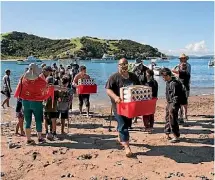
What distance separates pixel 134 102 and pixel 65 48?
178 m

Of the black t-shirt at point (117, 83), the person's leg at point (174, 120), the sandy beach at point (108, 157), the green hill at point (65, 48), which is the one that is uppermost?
the green hill at point (65, 48)

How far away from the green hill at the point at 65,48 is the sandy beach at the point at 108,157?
15141 centimetres

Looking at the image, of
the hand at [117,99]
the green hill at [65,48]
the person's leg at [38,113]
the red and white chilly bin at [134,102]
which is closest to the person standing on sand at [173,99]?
the red and white chilly bin at [134,102]

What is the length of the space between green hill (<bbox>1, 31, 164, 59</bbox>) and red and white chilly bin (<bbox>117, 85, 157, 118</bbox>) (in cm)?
15321

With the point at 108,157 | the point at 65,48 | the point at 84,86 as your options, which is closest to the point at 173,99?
the point at 108,157

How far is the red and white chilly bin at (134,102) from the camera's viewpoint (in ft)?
22.8

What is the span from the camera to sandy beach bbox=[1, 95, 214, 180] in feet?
21.0

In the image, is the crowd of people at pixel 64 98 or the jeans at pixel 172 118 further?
the jeans at pixel 172 118

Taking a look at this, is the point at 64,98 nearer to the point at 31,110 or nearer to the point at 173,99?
Answer: the point at 31,110

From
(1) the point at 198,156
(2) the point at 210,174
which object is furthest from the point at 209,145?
(2) the point at 210,174

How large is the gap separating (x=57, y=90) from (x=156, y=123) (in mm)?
3756

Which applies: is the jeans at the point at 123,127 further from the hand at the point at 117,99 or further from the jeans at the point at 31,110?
the jeans at the point at 31,110

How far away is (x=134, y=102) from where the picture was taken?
6922mm

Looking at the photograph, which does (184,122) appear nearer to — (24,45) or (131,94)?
(131,94)
